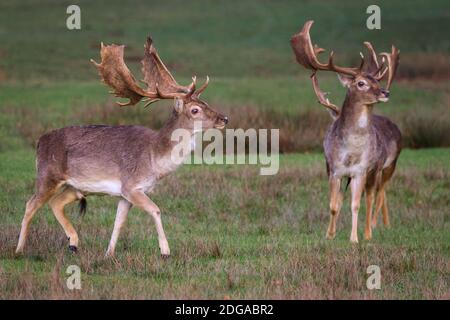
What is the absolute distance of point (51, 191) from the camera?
12344 millimetres

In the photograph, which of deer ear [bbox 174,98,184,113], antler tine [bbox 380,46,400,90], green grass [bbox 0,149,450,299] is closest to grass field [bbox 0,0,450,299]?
green grass [bbox 0,149,450,299]

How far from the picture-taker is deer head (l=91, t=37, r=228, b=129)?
40.4ft

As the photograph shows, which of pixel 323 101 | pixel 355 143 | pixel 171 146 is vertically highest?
pixel 323 101

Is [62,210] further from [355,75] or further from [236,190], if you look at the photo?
[236,190]

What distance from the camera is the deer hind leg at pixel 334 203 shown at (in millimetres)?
14023

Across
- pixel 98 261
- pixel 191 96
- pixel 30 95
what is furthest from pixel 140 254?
pixel 30 95

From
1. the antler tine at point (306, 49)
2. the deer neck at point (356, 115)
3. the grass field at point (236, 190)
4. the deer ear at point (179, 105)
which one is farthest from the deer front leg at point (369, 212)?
the deer ear at point (179, 105)

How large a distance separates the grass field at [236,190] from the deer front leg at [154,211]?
0.21 metres

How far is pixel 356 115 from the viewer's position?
14211 mm

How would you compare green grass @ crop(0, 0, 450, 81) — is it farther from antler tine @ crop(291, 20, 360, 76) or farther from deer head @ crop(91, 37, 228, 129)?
deer head @ crop(91, 37, 228, 129)

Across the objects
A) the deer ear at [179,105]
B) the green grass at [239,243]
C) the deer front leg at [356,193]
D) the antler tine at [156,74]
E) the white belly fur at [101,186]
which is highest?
the antler tine at [156,74]

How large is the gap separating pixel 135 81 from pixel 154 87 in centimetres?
31

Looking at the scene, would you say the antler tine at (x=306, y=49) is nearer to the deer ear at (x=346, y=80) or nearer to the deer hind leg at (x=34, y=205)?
the deer ear at (x=346, y=80)

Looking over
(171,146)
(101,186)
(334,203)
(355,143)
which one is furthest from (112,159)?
(355,143)
